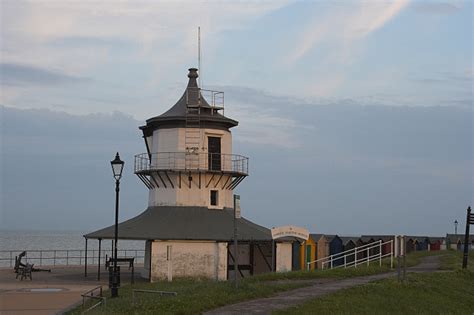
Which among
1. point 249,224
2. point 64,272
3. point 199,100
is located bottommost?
point 64,272

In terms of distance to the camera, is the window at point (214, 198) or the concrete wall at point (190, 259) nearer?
the concrete wall at point (190, 259)

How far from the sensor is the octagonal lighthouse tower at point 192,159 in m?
37.3

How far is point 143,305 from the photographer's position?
688 inches

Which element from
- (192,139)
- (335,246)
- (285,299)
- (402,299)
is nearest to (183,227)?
(192,139)

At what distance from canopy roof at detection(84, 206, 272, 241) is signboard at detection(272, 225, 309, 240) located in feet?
6.17

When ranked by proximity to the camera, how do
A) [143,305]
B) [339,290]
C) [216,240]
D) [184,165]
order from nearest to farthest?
[143,305], [339,290], [216,240], [184,165]

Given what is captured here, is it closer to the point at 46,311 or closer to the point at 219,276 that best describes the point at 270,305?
the point at 46,311

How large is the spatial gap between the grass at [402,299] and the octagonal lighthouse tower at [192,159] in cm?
1361

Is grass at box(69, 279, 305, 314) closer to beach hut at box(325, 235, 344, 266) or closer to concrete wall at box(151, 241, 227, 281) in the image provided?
concrete wall at box(151, 241, 227, 281)

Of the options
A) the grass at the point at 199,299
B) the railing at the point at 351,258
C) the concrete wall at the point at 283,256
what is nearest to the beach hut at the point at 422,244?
the railing at the point at 351,258

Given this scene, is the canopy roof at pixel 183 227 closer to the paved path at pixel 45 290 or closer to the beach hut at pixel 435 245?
the paved path at pixel 45 290

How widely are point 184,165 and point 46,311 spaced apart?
16.5 m

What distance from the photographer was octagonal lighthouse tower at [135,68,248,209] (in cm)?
3728

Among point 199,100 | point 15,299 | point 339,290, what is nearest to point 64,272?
point 199,100
